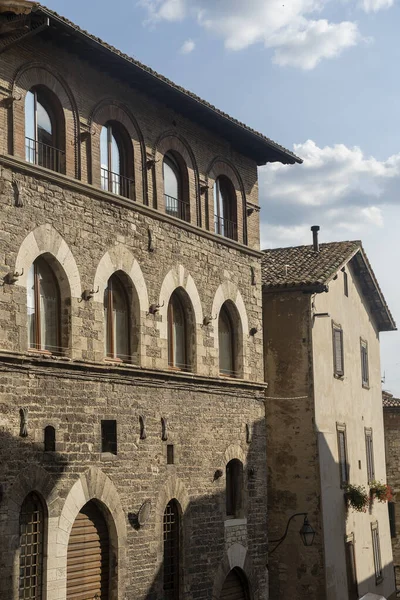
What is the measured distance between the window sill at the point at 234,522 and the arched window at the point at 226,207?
582 centimetres

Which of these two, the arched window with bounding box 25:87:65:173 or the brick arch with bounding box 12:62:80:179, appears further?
the arched window with bounding box 25:87:65:173

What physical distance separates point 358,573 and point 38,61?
1607cm

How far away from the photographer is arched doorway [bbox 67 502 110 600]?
15711mm

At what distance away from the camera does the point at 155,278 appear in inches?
723

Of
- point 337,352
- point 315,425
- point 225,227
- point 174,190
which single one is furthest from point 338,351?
point 174,190

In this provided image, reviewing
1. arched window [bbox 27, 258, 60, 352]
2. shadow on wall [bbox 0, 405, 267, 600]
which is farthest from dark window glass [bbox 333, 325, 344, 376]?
arched window [bbox 27, 258, 60, 352]

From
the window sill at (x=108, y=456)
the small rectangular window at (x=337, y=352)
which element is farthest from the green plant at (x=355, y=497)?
the window sill at (x=108, y=456)

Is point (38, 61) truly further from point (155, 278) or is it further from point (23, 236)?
point (155, 278)

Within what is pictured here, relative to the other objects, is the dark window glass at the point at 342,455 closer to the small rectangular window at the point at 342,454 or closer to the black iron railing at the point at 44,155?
the small rectangular window at the point at 342,454

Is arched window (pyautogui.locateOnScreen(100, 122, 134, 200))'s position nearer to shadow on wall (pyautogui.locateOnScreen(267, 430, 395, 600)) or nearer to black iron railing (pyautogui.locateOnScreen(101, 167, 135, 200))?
black iron railing (pyautogui.locateOnScreen(101, 167, 135, 200))

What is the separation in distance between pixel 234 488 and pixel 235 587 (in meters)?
1.96

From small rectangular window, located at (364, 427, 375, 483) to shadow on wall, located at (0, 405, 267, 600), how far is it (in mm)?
7958

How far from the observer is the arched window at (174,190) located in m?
19.3

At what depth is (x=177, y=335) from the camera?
1936cm
